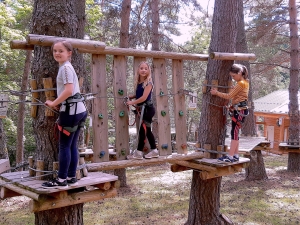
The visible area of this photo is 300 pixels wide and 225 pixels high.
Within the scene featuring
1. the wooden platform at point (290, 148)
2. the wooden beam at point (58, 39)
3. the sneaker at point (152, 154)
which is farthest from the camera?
the wooden platform at point (290, 148)

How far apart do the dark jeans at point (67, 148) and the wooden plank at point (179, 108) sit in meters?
1.74

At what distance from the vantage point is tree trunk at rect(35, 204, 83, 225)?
372 centimetres

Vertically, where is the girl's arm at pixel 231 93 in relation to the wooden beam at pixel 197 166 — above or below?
above

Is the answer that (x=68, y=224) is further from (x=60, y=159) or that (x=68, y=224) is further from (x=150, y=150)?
(x=150, y=150)

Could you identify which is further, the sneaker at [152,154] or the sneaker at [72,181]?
the sneaker at [152,154]

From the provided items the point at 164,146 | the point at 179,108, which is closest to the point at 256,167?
the point at 179,108

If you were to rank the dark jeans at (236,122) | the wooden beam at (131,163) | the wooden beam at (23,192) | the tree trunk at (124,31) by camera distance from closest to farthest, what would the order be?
the wooden beam at (23,192)
the wooden beam at (131,163)
the dark jeans at (236,122)
the tree trunk at (124,31)

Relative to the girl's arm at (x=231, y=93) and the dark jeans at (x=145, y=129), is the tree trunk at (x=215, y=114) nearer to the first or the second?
the girl's arm at (x=231, y=93)

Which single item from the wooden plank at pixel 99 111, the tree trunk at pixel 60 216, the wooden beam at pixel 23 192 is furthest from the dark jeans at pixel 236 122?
the wooden beam at pixel 23 192

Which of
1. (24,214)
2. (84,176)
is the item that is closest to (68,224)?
(84,176)

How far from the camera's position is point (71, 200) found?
3.37 metres

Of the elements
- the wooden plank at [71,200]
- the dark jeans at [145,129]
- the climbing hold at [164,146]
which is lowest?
the wooden plank at [71,200]

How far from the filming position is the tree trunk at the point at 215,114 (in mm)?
5414

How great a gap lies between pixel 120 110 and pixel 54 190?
1382mm
